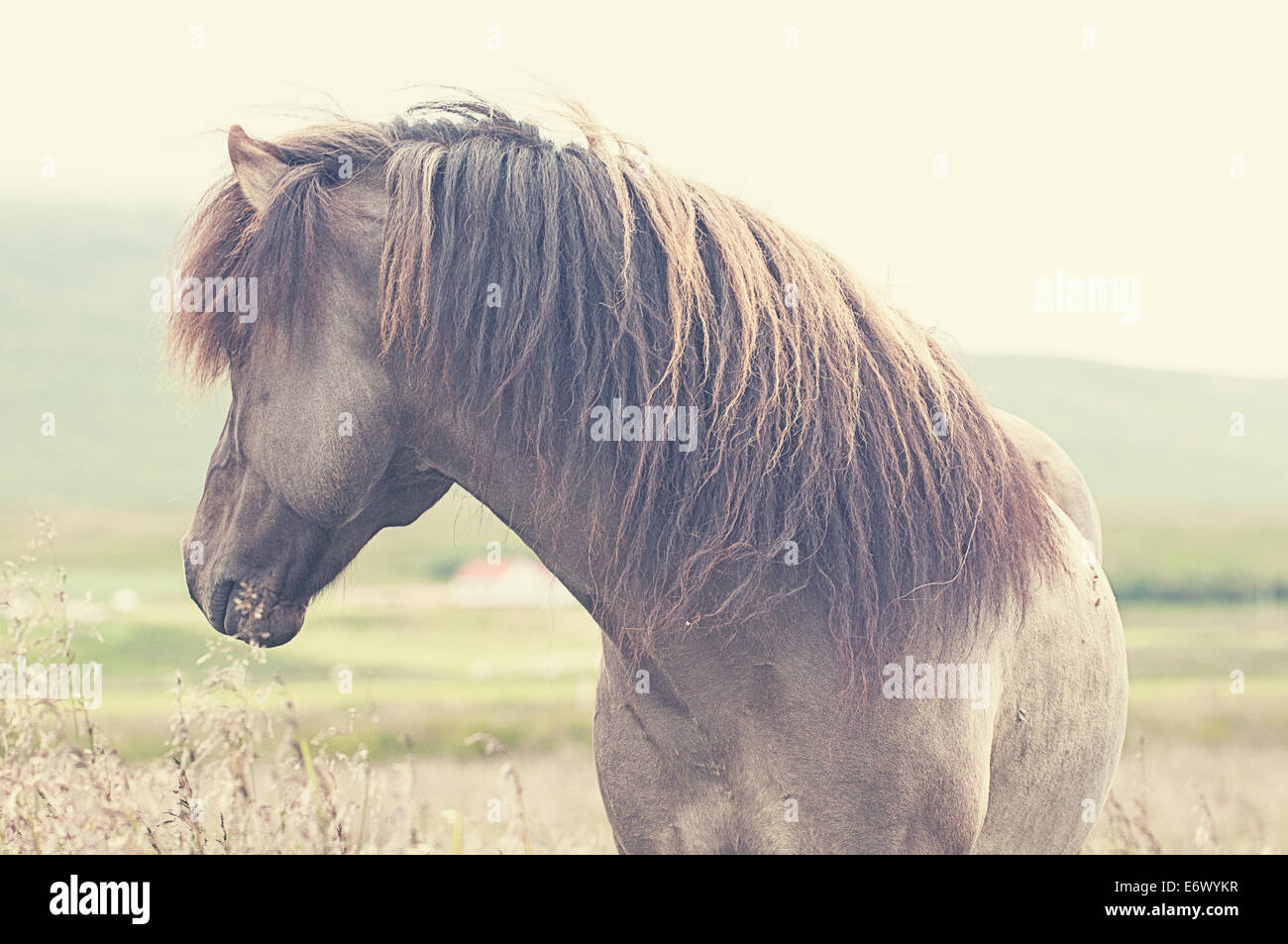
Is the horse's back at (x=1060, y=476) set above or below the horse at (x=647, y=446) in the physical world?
below

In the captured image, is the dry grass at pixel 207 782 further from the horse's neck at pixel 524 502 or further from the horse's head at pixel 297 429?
the horse's neck at pixel 524 502

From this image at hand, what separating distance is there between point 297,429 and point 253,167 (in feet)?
2.03

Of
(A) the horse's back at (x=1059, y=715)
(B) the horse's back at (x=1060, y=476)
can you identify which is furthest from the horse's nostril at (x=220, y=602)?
(B) the horse's back at (x=1060, y=476)

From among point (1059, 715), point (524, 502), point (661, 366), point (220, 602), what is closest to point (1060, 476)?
point (1059, 715)

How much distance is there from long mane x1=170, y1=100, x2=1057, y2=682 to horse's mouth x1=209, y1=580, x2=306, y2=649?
571 millimetres

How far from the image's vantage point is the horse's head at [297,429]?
210 cm

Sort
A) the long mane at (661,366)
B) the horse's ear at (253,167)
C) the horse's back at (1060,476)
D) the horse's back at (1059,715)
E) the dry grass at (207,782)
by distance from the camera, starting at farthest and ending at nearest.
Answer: the horse's back at (1060,476) → the dry grass at (207,782) → the horse's back at (1059,715) → the horse's ear at (253,167) → the long mane at (661,366)

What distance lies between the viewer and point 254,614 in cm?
227

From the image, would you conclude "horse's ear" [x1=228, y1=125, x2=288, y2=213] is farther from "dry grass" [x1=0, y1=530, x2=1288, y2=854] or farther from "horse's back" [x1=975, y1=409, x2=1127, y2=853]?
"horse's back" [x1=975, y1=409, x2=1127, y2=853]

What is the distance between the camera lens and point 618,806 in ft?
8.23

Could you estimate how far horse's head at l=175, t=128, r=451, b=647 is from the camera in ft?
6.89

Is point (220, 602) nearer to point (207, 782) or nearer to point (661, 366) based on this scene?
point (661, 366)

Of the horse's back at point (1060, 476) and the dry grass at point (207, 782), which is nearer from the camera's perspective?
the dry grass at point (207, 782)

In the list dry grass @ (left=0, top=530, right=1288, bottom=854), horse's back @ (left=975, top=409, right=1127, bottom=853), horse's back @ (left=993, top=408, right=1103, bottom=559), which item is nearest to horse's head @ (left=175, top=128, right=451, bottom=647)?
dry grass @ (left=0, top=530, right=1288, bottom=854)
